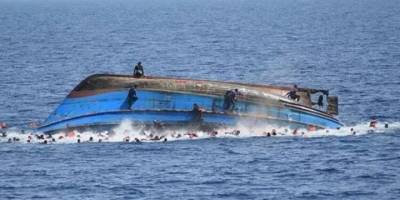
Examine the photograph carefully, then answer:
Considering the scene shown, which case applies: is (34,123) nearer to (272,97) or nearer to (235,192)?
(272,97)

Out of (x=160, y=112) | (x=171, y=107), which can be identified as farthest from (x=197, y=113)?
(x=160, y=112)

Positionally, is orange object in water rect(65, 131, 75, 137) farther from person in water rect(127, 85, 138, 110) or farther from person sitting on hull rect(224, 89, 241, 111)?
person sitting on hull rect(224, 89, 241, 111)

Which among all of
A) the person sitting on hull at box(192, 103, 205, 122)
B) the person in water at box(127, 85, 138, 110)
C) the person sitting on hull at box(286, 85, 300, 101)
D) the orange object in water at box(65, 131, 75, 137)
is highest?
the person sitting on hull at box(286, 85, 300, 101)

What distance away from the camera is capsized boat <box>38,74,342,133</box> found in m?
96.2

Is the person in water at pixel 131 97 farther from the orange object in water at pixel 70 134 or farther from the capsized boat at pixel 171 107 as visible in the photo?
the orange object in water at pixel 70 134

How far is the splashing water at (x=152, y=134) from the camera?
94438 mm

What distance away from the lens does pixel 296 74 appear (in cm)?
15162

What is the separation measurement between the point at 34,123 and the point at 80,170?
22.8 metres

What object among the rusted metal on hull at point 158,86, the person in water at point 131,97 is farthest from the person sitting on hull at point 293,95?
the person in water at point 131,97

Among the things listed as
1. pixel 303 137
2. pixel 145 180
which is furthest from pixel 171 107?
pixel 145 180

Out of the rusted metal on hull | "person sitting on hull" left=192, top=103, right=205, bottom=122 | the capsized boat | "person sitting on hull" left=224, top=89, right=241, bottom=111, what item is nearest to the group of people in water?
the capsized boat

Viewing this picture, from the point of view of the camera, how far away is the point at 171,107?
317 ft

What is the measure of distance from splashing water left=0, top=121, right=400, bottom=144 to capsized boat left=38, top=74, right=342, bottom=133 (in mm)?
608

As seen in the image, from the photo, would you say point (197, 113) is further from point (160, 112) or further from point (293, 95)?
point (293, 95)
